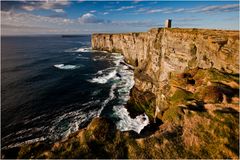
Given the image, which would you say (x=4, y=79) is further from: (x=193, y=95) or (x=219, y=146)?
(x=219, y=146)

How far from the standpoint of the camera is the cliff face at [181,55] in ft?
97.5

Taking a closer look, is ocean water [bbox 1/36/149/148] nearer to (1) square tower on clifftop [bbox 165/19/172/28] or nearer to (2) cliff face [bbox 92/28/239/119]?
(2) cliff face [bbox 92/28/239/119]

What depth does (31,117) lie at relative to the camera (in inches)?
1561

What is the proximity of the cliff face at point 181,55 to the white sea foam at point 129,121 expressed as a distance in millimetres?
6158

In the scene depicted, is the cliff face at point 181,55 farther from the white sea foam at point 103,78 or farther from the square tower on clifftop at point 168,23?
the white sea foam at point 103,78

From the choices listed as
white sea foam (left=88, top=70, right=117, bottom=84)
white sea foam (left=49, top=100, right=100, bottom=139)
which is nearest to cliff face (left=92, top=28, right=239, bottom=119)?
white sea foam (left=88, top=70, right=117, bottom=84)

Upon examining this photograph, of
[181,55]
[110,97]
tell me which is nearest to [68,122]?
[110,97]

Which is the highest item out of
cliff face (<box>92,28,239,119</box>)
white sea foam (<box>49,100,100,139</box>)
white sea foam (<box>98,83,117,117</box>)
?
cliff face (<box>92,28,239,119</box>)

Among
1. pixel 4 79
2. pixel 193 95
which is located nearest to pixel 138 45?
pixel 4 79

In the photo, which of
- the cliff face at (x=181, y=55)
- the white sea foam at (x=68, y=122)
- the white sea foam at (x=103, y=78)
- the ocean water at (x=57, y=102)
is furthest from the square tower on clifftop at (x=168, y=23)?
the white sea foam at (x=68, y=122)

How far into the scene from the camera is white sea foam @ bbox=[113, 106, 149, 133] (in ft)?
117

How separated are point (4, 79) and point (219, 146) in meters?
75.3

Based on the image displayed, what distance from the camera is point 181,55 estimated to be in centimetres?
4322

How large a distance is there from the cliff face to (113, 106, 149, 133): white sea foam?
6.16 meters
